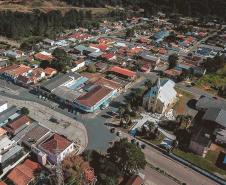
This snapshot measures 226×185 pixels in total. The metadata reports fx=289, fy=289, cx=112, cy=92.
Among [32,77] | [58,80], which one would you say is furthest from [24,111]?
[32,77]

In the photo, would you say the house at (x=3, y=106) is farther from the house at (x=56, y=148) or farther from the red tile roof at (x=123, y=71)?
the red tile roof at (x=123, y=71)

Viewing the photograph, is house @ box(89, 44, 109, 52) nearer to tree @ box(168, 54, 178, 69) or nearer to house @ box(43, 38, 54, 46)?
house @ box(43, 38, 54, 46)

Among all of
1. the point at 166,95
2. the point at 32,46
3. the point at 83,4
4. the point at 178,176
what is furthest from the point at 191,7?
the point at 178,176

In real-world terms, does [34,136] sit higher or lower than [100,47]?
lower

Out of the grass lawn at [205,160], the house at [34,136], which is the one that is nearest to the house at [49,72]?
the house at [34,136]

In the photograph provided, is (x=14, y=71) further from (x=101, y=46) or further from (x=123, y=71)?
(x=101, y=46)
